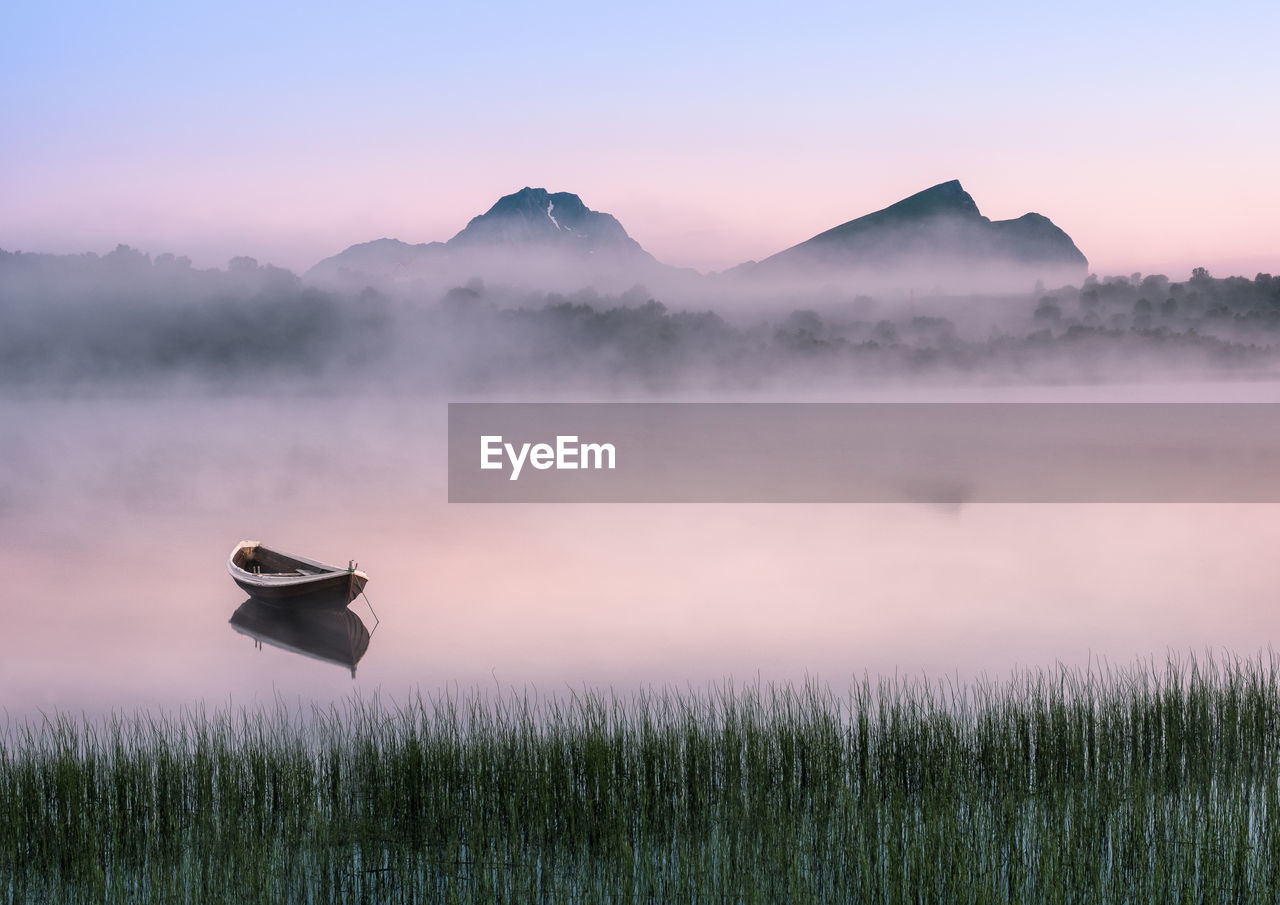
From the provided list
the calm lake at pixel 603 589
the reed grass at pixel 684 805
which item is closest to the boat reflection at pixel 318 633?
the calm lake at pixel 603 589

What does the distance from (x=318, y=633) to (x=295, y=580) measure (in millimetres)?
1975

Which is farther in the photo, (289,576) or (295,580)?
(289,576)

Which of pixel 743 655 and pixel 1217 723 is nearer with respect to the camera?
pixel 1217 723

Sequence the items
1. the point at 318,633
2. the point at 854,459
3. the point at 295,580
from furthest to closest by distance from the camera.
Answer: the point at 854,459 < the point at 318,633 < the point at 295,580

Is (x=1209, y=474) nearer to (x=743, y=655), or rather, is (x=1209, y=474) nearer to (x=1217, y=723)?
(x=743, y=655)

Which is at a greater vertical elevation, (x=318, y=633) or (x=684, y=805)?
(x=684, y=805)

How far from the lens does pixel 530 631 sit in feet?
66.3

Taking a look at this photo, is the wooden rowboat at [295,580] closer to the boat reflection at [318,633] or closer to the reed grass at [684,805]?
the boat reflection at [318,633]

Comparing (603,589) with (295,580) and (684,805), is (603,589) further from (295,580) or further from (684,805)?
(684,805)

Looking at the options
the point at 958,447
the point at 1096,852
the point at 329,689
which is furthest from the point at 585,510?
the point at 958,447

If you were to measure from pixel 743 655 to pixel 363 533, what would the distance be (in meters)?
19.8

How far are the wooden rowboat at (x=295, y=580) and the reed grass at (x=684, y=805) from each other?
28.9ft

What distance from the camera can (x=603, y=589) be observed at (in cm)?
2455

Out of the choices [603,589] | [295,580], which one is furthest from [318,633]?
[603,589]
